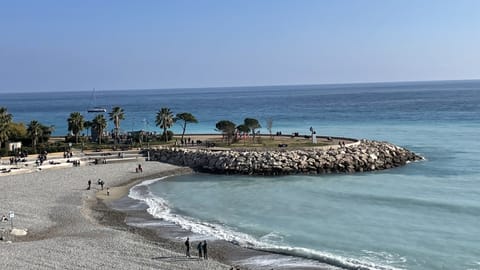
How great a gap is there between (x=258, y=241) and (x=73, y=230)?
10.8 meters

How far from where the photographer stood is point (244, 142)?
64688 millimetres

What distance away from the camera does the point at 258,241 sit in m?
30.7

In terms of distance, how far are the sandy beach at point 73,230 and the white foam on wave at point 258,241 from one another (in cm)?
289

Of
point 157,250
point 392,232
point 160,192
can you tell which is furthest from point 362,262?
point 160,192

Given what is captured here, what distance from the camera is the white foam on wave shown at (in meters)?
26.6

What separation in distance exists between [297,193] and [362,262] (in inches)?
706

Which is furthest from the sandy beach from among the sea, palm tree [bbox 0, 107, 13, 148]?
palm tree [bbox 0, 107, 13, 148]

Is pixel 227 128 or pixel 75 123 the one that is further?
pixel 75 123

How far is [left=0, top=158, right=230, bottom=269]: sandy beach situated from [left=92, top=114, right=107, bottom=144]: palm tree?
51.4 ft

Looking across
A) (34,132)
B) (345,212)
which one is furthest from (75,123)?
(345,212)

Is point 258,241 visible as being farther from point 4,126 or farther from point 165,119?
point 165,119

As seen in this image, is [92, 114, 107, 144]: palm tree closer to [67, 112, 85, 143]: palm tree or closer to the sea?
[67, 112, 85, 143]: palm tree

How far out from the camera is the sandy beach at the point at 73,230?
26094 millimetres

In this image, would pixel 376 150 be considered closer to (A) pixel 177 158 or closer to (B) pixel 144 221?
(A) pixel 177 158
